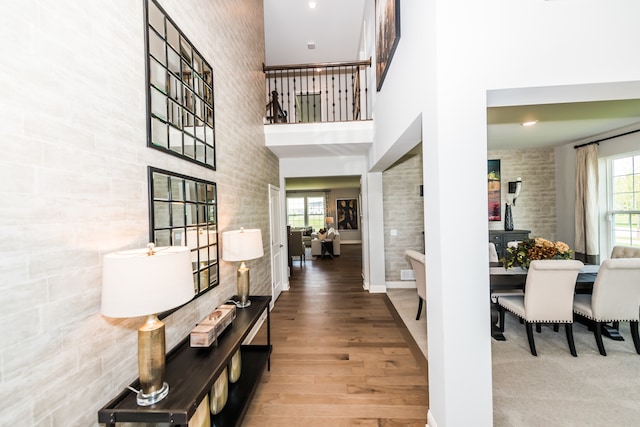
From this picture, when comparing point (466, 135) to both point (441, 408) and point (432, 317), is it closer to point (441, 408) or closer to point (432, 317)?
point (432, 317)

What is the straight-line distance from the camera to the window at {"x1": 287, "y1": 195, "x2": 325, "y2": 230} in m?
11.4

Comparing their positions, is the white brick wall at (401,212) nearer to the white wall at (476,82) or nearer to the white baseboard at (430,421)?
the white baseboard at (430,421)

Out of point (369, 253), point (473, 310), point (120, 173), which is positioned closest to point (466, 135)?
point (473, 310)

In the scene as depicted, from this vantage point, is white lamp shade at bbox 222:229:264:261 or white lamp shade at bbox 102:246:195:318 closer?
white lamp shade at bbox 102:246:195:318

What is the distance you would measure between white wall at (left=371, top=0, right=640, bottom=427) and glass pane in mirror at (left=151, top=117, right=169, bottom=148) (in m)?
1.66

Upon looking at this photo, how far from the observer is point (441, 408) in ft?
5.08

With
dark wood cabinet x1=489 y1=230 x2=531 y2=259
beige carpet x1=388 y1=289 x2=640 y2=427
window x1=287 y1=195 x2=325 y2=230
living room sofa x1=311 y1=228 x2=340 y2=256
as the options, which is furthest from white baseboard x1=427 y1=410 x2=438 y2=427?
window x1=287 y1=195 x2=325 y2=230

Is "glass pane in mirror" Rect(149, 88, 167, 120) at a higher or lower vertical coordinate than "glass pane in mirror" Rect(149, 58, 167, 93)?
lower

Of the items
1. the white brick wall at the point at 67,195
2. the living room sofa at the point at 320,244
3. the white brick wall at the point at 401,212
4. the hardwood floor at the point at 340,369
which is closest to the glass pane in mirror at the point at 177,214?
the white brick wall at the point at 67,195

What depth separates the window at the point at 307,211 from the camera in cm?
1142

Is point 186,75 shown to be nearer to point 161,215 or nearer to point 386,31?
point 161,215

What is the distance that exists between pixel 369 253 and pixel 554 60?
3738 mm

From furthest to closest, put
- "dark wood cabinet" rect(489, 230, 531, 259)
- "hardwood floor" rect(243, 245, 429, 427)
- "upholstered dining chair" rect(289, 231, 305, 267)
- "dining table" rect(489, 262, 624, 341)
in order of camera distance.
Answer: "upholstered dining chair" rect(289, 231, 305, 267) < "dark wood cabinet" rect(489, 230, 531, 259) < "dining table" rect(489, 262, 624, 341) < "hardwood floor" rect(243, 245, 429, 427)

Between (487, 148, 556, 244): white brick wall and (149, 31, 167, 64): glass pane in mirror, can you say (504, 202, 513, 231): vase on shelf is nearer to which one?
(487, 148, 556, 244): white brick wall
